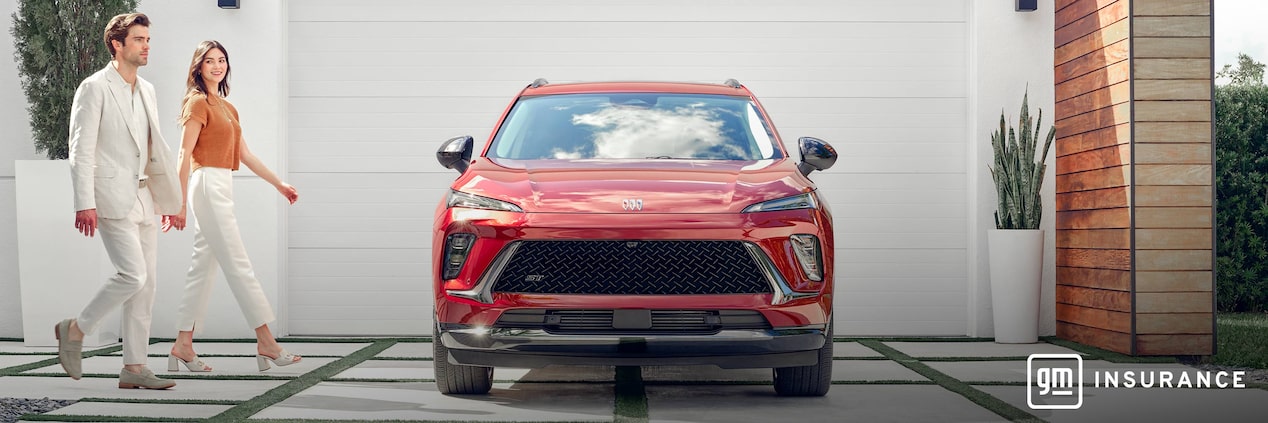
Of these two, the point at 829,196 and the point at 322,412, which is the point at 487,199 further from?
the point at 829,196

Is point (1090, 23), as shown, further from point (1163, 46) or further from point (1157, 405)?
point (1157, 405)

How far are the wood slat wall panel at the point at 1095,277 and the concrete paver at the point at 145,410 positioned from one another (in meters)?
4.83

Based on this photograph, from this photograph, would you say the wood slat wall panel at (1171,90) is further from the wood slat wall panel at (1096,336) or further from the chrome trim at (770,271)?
the chrome trim at (770,271)

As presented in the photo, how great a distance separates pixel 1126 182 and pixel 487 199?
397cm

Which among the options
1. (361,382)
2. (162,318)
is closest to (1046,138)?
(361,382)

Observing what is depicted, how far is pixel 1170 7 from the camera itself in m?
6.63

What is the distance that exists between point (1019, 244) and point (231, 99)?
5.19 m

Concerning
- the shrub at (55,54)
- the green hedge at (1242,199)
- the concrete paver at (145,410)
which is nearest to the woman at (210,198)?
the concrete paver at (145,410)

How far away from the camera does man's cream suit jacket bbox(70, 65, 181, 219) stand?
16.3ft

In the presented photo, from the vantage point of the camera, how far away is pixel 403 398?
4.93 meters

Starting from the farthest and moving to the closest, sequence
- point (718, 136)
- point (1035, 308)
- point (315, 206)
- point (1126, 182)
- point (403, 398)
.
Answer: point (315, 206) < point (1035, 308) < point (1126, 182) < point (718, 136) < point (403, 398)

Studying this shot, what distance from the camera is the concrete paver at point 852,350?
679 cm

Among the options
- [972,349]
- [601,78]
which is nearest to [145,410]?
[601,78]

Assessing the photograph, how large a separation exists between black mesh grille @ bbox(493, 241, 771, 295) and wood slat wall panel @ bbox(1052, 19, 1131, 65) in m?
3.51
